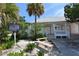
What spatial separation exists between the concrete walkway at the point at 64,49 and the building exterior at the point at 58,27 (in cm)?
10

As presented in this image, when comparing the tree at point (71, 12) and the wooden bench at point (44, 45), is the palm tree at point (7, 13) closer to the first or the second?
the wooden bench at point (44, 45)

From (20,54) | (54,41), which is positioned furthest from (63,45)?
(20,54)

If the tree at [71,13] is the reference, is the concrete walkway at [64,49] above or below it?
below

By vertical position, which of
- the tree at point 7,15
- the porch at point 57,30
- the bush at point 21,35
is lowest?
the bush at point 21,35

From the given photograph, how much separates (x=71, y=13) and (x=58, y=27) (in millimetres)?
252

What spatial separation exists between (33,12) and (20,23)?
0.74 ft

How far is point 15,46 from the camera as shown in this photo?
746cm

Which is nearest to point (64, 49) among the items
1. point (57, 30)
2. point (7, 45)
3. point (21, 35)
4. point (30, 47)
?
point (57, 30)

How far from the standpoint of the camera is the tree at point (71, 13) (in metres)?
7.45

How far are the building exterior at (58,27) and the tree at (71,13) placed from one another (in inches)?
2.1

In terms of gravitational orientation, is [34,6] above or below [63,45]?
above

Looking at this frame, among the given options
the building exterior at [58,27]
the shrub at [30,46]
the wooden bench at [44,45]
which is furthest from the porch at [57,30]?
the shrub at [30,46]

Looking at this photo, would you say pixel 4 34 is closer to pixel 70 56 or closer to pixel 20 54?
pixel 20 54

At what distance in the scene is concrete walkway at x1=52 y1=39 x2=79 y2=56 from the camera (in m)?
7.42
